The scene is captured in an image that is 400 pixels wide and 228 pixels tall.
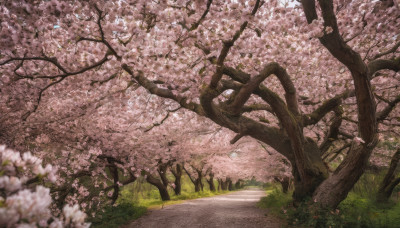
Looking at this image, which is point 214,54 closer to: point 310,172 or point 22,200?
point 22,200

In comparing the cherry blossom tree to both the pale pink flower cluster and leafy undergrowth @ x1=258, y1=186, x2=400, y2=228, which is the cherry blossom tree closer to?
leafy undergrowth @ x1=258, y1=186, x2=400, y2=228

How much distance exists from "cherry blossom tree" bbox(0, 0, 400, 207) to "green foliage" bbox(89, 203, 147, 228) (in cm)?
422

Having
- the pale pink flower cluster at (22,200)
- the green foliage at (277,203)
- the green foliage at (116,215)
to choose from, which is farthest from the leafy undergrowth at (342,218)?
the pale pink flower cluster at (22,200)

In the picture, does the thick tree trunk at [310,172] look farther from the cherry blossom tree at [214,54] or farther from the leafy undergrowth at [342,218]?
the leafy undergrowth at [342,218]

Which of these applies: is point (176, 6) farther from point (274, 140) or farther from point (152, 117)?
point (152, 117)

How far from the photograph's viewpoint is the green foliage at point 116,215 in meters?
8.37

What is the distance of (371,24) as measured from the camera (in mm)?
5879

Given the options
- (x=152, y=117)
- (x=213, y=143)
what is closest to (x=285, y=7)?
(x=152, y=117)

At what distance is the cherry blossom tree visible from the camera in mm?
4723

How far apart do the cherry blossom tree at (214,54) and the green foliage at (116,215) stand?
13.9ft

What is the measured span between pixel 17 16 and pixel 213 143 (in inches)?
839

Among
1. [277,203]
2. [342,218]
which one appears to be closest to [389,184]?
[277,203]

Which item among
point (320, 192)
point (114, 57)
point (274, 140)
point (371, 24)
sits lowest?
point (320, 192)

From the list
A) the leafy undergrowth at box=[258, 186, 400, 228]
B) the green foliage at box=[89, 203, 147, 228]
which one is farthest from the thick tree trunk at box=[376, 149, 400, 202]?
the green foliage at box=[89, 203, 147, 228]
